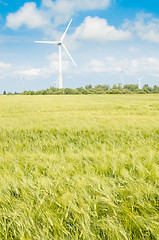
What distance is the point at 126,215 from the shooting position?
1.27m

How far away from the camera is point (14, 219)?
1.29 m

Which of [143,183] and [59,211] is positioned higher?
[143,183]

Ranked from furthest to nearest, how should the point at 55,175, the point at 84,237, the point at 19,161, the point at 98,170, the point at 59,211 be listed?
the point at 19,161 < the point at 98,170 < the point at 55,175 < the point at 59,211 < the point at 84,237

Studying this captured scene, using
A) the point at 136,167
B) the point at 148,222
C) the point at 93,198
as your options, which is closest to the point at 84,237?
the point at 93,198

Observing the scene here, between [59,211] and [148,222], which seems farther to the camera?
[59,211]

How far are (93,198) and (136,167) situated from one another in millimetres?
839

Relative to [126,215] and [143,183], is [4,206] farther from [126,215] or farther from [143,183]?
[143,183]

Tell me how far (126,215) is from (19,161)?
5.57ft

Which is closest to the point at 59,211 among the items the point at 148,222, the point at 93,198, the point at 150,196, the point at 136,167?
the point at 93,198

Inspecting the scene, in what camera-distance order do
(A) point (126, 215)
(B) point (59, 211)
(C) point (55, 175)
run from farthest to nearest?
(C) point (55, 175) → (B) point (59, 211) → (A) point (126, 215)

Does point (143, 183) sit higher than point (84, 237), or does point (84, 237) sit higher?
point (143, 183)

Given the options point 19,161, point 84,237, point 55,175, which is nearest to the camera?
point 84,237

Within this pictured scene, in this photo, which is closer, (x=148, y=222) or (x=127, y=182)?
(x=148, y=222)

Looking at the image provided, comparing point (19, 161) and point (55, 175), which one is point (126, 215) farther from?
point (19, 161)
